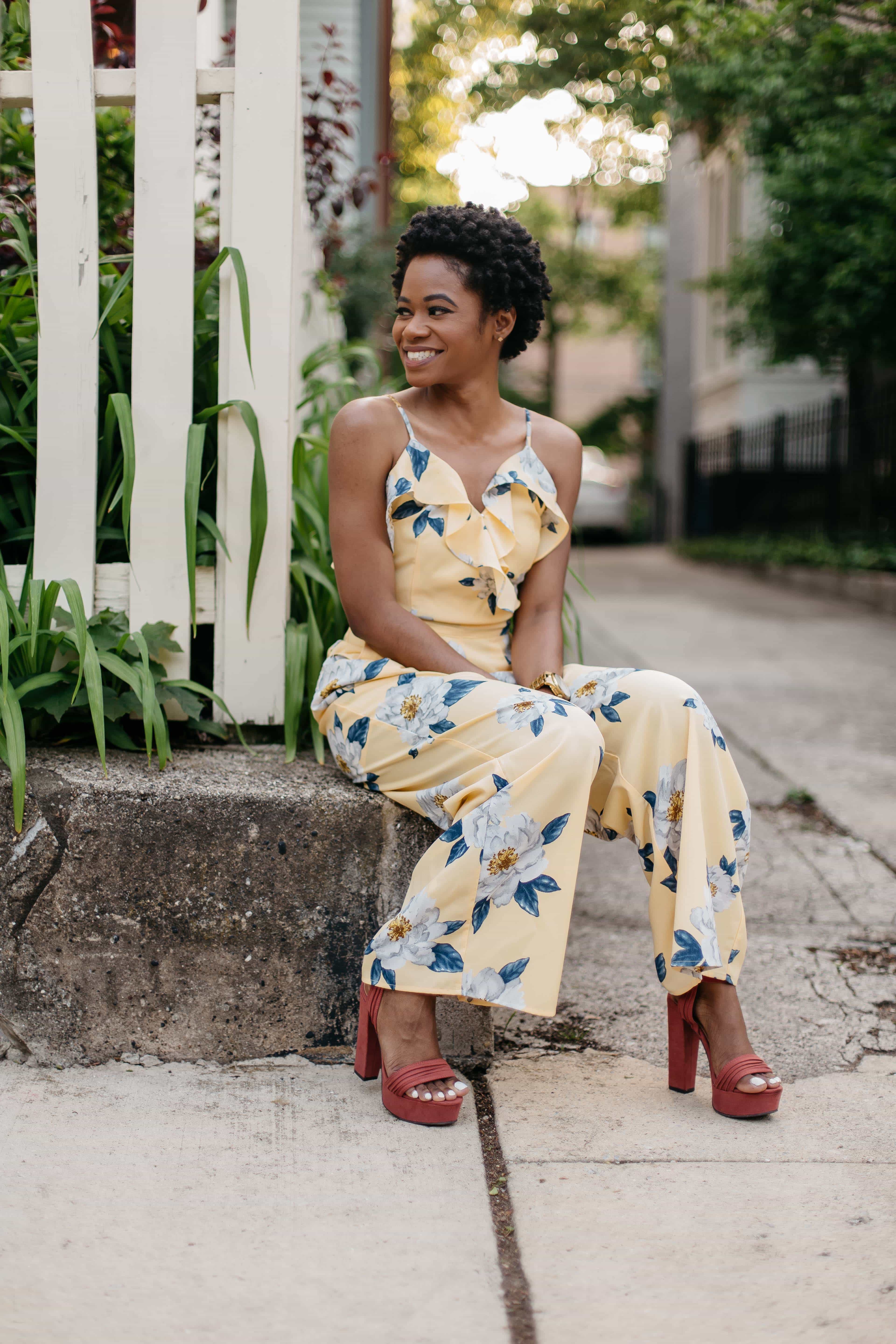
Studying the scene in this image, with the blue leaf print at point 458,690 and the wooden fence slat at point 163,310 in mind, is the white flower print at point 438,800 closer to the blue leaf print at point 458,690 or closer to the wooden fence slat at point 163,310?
the blue leaf print at point 458,690

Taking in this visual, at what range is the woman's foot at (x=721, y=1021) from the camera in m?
2.12

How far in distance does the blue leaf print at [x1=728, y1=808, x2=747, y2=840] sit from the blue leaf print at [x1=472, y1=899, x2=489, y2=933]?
473mm

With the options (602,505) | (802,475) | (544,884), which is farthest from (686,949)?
(602,505)

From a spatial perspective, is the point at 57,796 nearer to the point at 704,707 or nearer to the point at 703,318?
the point at 704,707

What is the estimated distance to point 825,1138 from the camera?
2.04 meters

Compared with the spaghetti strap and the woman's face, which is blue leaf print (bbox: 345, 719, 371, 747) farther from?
the woman's face

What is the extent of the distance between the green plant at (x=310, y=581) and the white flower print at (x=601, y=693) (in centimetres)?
54

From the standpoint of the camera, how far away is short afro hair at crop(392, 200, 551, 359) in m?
2.34

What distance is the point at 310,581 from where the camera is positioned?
2.90 m

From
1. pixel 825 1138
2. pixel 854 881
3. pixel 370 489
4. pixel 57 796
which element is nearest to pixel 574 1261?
pixel 825 1138

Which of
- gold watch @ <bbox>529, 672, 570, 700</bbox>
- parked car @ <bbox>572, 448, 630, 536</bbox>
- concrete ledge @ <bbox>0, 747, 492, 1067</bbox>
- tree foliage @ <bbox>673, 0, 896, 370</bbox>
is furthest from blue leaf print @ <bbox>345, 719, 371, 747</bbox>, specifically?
parked car @ <bbox>572, 448, 630, 536</bbox>

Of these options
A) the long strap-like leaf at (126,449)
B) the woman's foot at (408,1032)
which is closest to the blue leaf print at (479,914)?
the woman's foot at (408,1032)

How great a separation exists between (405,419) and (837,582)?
876 centimetres

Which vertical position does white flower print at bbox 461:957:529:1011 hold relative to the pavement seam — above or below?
above
